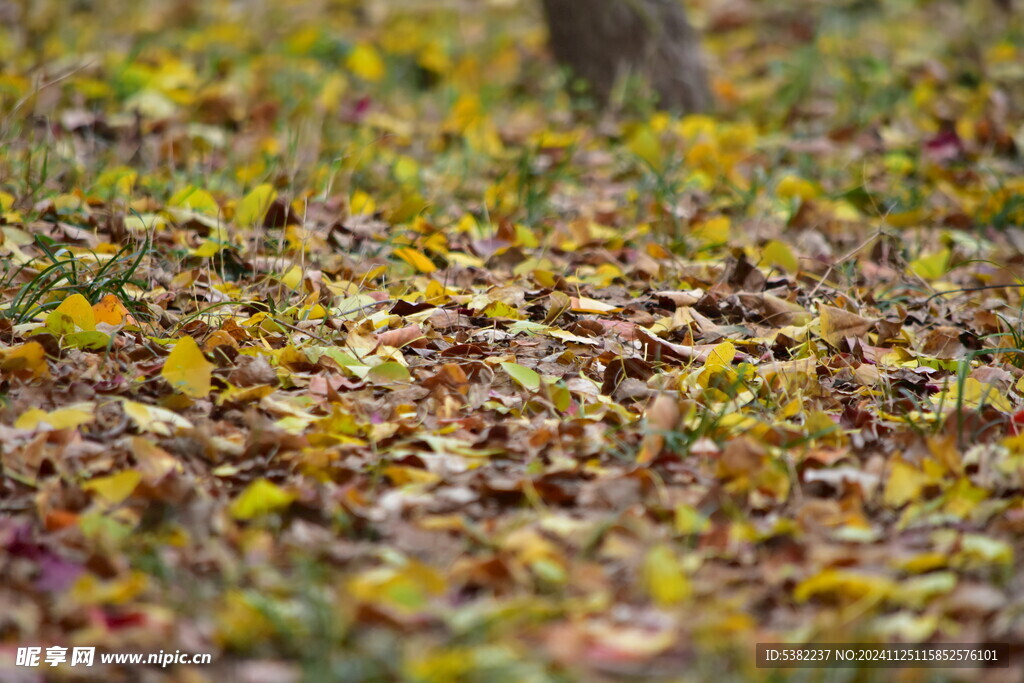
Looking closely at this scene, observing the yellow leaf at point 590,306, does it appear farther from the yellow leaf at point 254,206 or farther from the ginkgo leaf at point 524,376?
the yellow leaf at point 254,206

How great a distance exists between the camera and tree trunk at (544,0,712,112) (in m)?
4.64

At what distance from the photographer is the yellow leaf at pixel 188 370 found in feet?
6.49

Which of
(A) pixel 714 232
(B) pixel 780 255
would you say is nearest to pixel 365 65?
(A) pixel 714 232

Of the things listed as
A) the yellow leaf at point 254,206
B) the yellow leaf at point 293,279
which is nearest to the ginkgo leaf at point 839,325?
the yellow leaf at point 293,279

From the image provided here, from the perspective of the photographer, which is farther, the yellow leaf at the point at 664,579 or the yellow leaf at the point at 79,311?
the yellow leaf at the point at 79,311

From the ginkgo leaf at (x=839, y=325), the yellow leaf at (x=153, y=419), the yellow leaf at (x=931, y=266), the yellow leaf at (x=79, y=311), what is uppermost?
the yellow leaf at (x=79, y=311)

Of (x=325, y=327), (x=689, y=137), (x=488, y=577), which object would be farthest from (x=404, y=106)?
(x=488, y=577)

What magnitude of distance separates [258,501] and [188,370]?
43cm

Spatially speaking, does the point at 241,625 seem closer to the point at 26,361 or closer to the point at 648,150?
the point at 26,361

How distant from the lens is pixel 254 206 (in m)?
2.89

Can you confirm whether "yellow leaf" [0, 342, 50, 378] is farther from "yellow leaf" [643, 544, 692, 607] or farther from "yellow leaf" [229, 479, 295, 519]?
"yellow leaf" [643, 544, 692, 607]

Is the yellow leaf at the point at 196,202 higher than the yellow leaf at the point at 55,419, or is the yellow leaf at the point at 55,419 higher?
the yellow leaf at the point at 196,202

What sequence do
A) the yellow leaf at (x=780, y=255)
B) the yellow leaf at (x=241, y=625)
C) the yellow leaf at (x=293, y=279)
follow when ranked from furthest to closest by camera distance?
the yellow leaf at (x=780, y=255)
the yellow leaf at (x=293, y=279)
the yellow leaf at (x=241, y=625)

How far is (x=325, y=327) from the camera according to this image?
7.78 ft
